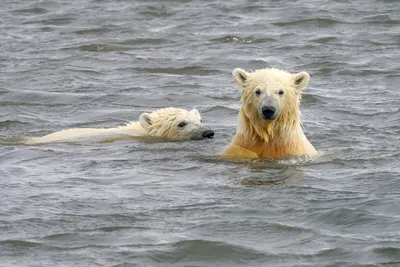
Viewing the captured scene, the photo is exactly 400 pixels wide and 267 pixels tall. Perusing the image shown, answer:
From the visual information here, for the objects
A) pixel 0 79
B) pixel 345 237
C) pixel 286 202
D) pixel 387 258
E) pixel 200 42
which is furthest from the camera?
pixel 200 42

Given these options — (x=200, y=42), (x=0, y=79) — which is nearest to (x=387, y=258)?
(x=0, y=79)

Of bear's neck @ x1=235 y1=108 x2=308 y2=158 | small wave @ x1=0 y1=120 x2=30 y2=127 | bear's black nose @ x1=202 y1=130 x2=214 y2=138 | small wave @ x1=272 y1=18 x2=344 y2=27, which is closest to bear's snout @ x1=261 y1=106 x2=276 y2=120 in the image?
bear's neck @ x1=235 y1=108 x2=308 y2=158

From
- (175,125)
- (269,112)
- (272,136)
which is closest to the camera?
(269,112)

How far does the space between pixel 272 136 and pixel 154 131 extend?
7.54ft

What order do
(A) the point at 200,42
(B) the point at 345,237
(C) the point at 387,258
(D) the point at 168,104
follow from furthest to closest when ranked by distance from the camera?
(A) the point at 200,42, (D) the point at 168,104, (B) the point at 345,237, (C) the point at 387,258

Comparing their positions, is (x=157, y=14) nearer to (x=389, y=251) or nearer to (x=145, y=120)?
(x=145, y=120)

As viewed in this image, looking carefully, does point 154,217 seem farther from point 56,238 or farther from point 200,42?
point 200,42

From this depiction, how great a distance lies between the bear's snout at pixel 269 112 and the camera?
391 inches

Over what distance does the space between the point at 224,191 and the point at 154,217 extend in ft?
3.50

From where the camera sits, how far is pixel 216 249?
768 cm

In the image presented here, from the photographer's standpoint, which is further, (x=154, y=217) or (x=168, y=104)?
(x=168, y=104)

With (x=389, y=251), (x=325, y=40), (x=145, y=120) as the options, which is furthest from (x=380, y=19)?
(x=389, y=251)

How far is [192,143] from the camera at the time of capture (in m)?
12.0

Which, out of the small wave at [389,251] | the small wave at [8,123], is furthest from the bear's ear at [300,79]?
the small wave at [8,123]
